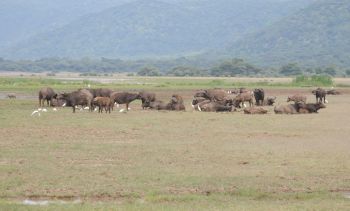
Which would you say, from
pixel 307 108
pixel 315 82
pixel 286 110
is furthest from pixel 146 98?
pixel 315 82

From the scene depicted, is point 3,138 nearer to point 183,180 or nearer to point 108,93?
point 183,180

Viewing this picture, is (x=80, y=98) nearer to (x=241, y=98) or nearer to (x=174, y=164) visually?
(x=241, y=98)

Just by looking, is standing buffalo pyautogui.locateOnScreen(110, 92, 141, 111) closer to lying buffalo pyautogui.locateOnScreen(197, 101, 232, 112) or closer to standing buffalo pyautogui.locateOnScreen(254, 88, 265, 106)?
lying buffalo pyautogui.locateOnScreen(197, 101, 232, 112)

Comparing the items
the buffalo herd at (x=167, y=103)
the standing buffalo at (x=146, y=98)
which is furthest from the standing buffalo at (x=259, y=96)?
the standing buffalo at (x=146, y=98)

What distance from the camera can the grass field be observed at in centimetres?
1549

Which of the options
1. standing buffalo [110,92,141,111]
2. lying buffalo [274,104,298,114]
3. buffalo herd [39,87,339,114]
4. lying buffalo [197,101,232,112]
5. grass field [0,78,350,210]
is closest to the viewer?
grass field [0,78,350,210]

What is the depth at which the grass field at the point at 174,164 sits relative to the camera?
15.5 m

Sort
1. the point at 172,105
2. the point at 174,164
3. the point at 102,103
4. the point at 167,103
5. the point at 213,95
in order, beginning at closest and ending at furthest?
the point at 174,164 → the point at 102,103 → the point at 172,105 → the point at 167,103 → the point at 213,95

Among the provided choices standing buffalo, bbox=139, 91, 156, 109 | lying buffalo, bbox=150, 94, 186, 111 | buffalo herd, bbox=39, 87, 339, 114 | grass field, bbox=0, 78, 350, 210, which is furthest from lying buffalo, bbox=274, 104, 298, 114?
standing buffalo, bbox=139, 91, 156, 109

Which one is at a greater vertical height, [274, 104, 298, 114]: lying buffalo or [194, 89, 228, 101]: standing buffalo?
[194, 89, 228, 101]: standing buffalo

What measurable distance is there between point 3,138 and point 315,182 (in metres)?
10.5

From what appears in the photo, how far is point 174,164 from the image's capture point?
63.3 ft

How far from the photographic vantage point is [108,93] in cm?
3953

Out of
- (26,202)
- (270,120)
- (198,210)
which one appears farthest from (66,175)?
(270,120)
